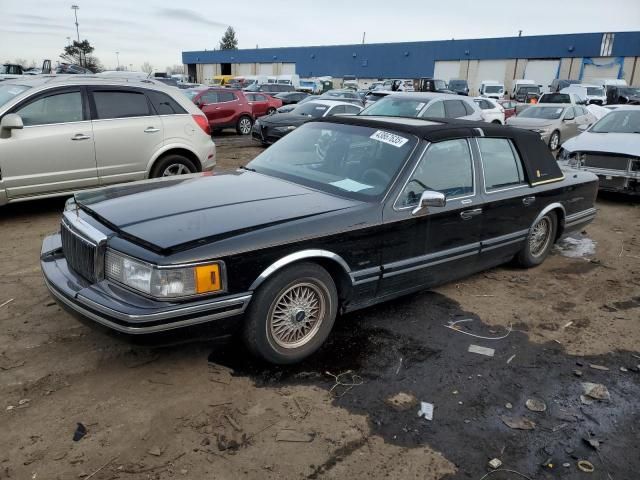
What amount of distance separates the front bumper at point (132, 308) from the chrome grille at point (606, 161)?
7.92 meters

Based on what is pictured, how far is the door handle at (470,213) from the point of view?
434cm

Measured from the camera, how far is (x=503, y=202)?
15.5 ft

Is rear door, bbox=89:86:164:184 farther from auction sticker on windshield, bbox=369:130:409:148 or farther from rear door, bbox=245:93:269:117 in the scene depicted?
rear door, bbox=245:93:269:117

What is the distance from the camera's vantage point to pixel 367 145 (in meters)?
4.29

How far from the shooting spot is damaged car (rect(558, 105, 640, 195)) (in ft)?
28.0

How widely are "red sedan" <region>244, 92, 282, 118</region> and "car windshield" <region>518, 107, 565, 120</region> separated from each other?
378 inches

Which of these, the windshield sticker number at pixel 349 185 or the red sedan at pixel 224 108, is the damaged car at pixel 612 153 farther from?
the red sedan at pixel 224 108

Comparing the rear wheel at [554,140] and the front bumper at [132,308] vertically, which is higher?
the front bumper at [132,308]

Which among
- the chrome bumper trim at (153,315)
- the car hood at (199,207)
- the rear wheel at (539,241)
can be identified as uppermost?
the car hood at (199,207)

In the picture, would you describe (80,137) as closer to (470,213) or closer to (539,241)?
(470,213)

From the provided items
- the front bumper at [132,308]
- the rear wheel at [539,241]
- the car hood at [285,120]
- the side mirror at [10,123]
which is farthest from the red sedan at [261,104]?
the front bumper at [132,308]

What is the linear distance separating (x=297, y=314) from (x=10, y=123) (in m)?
4.49

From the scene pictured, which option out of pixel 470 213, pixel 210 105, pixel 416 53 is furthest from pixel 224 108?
pixel 416 53

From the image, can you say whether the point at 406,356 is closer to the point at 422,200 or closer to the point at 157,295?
the point at 422,200
